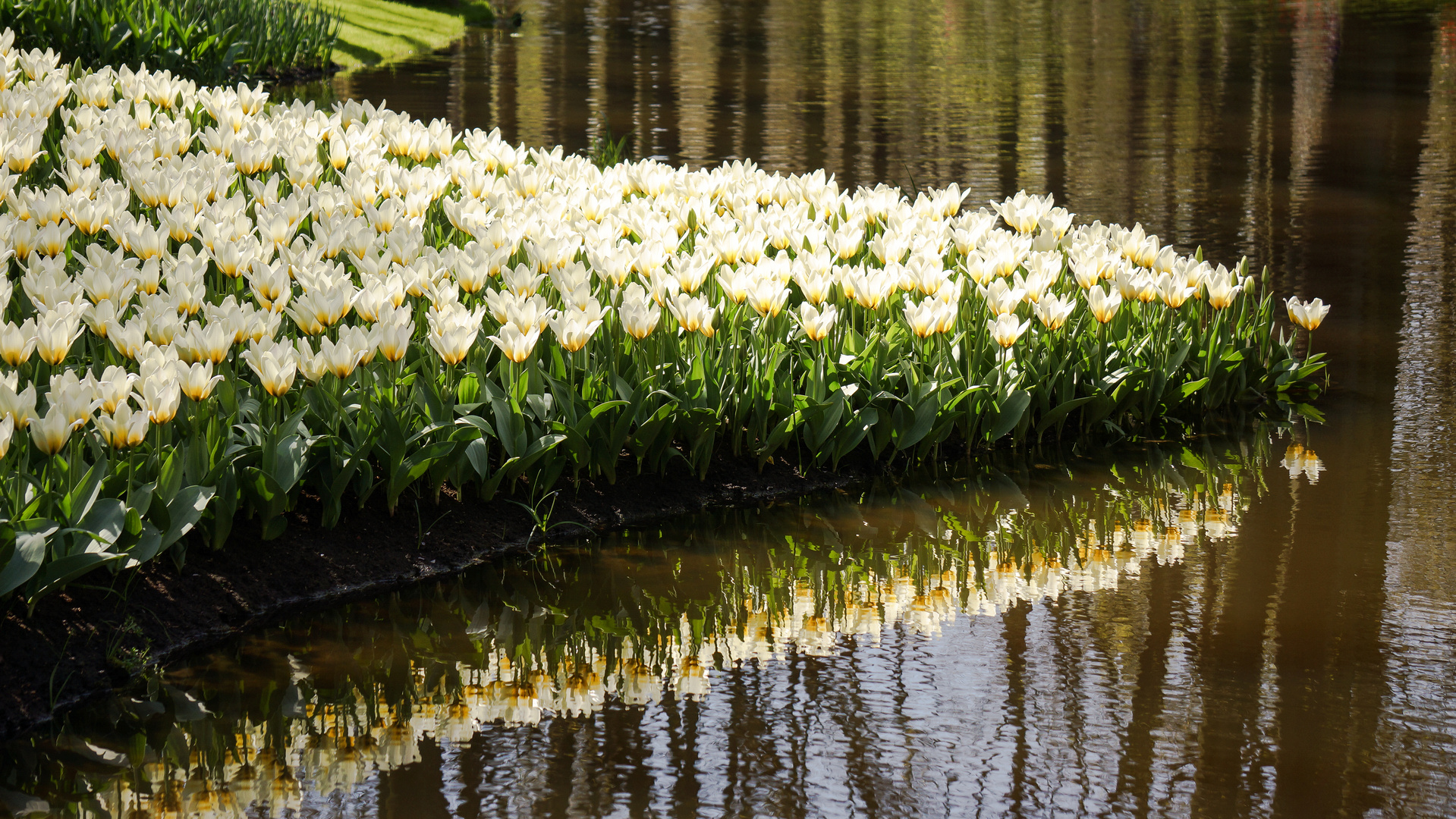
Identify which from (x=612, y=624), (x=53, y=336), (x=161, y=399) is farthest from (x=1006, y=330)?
(x=53, y=336)

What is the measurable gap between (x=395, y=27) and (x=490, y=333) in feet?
55.0

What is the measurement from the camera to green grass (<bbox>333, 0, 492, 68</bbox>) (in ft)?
58.9

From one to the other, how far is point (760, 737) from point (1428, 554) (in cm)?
222

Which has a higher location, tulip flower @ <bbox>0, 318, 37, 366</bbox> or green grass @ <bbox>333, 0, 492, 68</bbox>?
green grass @ <bbox>333, 0, 492, 68</bbox>

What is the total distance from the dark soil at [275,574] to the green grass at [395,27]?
1376cm

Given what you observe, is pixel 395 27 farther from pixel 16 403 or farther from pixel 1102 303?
pixel 16 403

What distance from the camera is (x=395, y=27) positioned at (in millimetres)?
20438

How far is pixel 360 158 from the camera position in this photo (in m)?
6.59

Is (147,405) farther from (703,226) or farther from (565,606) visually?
(703,226)

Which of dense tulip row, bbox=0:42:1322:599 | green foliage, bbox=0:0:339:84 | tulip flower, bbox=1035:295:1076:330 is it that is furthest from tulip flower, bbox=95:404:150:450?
green foliage, bbox=0:0:339:84

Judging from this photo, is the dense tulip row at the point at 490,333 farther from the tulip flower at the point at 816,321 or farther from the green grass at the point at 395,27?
the green grass at the point at 395,27

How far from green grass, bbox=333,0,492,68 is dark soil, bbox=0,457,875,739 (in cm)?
1376

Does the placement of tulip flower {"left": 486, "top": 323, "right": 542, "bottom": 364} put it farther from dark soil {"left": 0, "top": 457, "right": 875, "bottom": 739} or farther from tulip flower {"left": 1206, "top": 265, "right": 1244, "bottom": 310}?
tulip flower {"left": 1206, "top": 265, "right": 1244, "bottom": 310}

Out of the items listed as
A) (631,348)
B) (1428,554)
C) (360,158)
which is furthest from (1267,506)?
(360,158)
